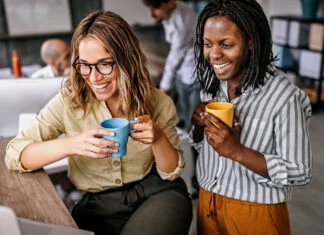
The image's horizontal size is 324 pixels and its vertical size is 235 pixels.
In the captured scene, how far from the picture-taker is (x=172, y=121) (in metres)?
1.53

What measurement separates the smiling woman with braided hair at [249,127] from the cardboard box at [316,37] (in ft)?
11.0

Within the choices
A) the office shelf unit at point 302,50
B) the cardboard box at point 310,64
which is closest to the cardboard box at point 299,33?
the office shelf unit at point 302,50

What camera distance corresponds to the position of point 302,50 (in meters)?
4.70

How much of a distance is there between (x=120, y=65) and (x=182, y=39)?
1838 mm

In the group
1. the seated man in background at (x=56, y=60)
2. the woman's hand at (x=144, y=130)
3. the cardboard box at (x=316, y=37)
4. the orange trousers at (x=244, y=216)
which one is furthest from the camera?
the cardboard box at (x=316, y=37)

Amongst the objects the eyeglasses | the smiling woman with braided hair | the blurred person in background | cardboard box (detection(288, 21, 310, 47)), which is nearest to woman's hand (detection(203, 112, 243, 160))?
the smiling woman with braided hair

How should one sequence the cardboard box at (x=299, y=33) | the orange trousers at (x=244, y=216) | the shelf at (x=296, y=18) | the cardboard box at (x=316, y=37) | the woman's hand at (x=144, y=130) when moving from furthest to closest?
the cardboard box at (x=299, y=33) < the shelf at (x=296, y=18) < the cardboard box at (x=316, y=37) < the orange trousers at (x=244, y=216) < the woman's hand at (x=144, y=130)

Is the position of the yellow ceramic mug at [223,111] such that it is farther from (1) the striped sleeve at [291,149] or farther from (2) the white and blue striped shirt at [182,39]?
(2) the white and blue striped shirt at [182,39]

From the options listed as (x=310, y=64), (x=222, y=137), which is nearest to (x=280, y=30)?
(x=310, y=64)

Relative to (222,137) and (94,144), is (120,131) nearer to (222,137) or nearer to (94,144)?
(94,144)

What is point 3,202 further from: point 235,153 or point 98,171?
point 235,153

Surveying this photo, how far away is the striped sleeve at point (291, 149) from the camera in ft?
3.96

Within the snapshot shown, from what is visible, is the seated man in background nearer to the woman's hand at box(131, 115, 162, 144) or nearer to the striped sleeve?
the woman's hand at box(131, 115, 162, 144)

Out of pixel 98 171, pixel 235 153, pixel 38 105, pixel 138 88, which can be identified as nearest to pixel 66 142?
pixel 98 171
